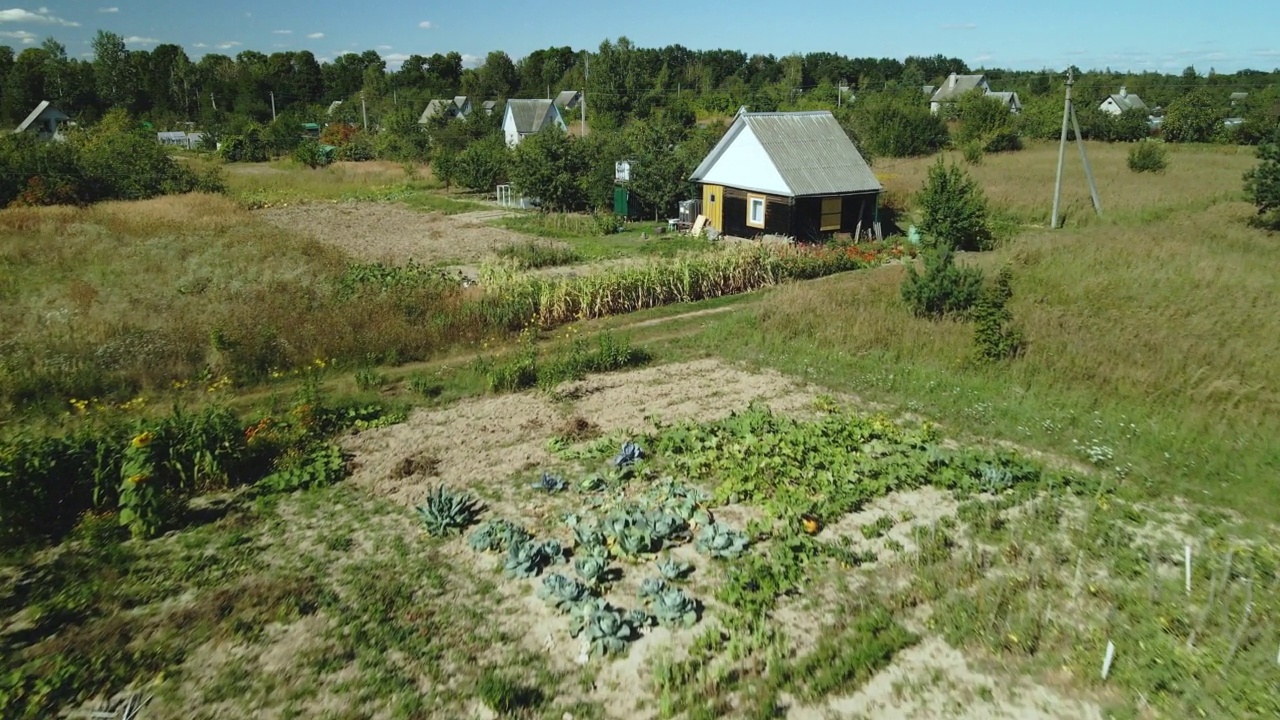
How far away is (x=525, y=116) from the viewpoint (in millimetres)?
57906

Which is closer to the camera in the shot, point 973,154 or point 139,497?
point 139,497

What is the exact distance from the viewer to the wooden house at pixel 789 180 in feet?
75.9

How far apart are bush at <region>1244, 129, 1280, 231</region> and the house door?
609 inches

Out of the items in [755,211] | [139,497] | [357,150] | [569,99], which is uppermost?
[569,99]

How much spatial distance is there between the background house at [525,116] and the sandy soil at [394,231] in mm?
24547

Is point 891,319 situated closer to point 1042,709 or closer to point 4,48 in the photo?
point 1042,709

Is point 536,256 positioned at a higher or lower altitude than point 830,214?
lower

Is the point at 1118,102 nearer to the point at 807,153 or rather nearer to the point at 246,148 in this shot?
the point at 807,153

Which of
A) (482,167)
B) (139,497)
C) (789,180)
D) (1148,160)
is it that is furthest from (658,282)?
(1148,160)

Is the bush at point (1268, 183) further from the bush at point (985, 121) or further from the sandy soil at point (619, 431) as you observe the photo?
the bush at point (985, 121)

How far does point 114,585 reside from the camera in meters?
6.62

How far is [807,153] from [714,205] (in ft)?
10.6

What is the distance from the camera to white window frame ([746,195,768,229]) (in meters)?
23.7

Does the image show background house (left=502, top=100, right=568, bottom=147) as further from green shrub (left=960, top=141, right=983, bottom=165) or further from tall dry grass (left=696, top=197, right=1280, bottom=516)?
tall dry grass (left=696, top=197, right=1280, bottom=516)
